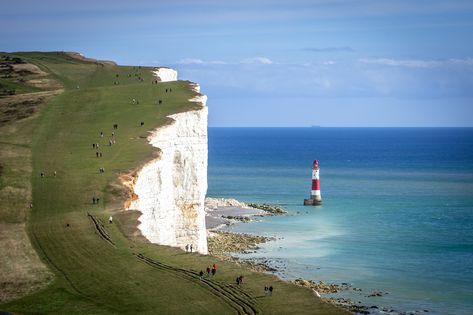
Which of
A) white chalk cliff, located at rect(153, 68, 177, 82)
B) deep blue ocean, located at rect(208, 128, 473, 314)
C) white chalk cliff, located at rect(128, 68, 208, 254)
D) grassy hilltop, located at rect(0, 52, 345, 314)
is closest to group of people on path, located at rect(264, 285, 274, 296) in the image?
grassy hilltop, located at rect(0, 52, 345, 314)

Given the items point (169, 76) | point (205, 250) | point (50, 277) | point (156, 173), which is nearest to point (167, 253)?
point (50, 277)

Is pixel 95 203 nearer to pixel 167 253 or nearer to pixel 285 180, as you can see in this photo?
pixel 167 253

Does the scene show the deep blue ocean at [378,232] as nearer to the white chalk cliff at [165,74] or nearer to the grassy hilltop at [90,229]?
the grassy hilltop at [90,229]

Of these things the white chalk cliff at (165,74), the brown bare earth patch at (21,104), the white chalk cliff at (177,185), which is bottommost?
the white chalk cliff at (177,185)

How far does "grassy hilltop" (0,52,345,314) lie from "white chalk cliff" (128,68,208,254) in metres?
1.56

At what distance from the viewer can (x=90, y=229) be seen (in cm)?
5572

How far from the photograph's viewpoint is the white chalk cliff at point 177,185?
63.9 meters

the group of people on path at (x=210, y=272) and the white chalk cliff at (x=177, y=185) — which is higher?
the white chalk cliff at (x=177, y=185)

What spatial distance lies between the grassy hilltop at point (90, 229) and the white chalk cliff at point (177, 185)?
156 centimetres

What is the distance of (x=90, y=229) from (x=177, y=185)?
17949mm

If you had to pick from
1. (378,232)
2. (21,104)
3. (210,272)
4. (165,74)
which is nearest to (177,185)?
(378,232)

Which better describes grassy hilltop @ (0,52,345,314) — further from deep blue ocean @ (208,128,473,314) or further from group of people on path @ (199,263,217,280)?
deep blue ocean @ (208,128,473,314)

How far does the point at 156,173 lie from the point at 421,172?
358 feet

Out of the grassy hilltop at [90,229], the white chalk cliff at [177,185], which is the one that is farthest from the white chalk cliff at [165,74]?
the white chalk cliff at [177,185]
